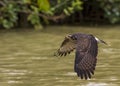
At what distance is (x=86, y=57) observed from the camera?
6625mm

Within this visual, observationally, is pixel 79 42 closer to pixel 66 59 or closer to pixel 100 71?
pixel 100 71

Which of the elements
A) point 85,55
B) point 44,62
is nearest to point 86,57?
point 85,55

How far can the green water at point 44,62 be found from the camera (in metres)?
8.24

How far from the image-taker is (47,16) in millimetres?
14797

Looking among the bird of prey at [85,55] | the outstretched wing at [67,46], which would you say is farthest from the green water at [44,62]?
the bird of prey at [85,55]

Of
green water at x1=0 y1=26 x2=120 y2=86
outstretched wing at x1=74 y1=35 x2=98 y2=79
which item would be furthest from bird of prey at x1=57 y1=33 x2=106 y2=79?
green water at x1=0 y1=26 x2=120 y2=86

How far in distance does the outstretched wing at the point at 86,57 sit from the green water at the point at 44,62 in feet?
4.32

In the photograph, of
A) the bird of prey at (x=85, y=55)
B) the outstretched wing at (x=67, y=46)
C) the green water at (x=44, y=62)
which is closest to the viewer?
the bird of prey at (x=85, y=55)

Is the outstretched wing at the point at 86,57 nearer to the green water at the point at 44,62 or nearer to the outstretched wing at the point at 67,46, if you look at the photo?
the outstretched wing at the point at 67,46

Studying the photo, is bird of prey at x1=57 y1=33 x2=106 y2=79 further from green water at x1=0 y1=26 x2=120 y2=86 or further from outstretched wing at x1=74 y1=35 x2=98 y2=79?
green water at x1=0 y1=26 x2=120 y2=86

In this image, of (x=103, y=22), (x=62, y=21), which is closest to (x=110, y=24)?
(x=103, y=22)

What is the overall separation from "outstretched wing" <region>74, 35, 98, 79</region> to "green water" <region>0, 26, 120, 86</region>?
4.32 feet

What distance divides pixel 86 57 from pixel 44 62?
3.43 m

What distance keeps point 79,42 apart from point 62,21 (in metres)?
10.6
